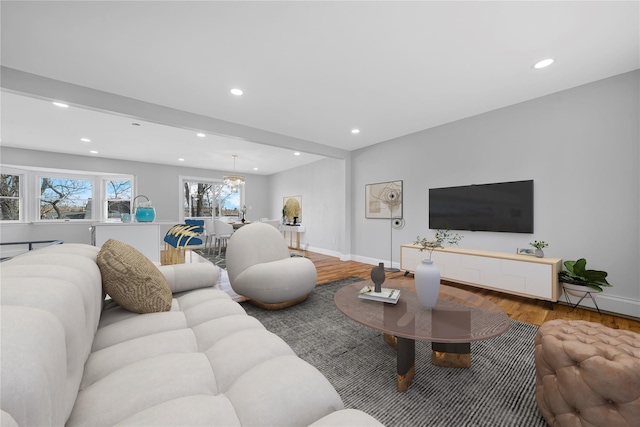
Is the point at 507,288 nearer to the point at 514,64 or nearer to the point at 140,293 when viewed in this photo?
the point at 514,64

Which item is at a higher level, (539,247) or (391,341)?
(539,247)

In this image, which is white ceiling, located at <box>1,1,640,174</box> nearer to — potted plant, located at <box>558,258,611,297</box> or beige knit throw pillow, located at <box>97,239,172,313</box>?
beige knit throw pillow, located at <box>97,239,172,313</box>

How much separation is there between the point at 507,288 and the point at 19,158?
9.01 metres

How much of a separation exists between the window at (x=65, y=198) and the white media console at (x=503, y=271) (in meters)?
7.79

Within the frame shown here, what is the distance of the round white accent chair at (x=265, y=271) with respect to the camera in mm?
2547

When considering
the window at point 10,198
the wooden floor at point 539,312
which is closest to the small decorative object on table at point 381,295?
the wooden floor at point 539,312

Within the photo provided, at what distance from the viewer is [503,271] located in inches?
118

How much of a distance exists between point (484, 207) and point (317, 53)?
9.72ft

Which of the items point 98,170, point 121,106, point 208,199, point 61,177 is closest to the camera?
point 121,106

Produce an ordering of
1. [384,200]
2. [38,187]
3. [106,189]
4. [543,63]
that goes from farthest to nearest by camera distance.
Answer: [106,189] → [38,187] → [384,200] → [543,63]

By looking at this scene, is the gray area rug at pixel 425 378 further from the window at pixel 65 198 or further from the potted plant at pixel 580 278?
the window at pixel 65 198

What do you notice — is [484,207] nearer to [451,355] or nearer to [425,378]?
[451,355]

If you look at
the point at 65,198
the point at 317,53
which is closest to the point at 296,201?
the point at 317,53

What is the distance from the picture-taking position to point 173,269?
1.96m
